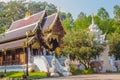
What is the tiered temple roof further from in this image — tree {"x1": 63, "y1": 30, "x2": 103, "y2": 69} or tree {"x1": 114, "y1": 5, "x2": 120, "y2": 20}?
tree {"x1": 114, "y1": 5, "x2": 120, "y2": 20}

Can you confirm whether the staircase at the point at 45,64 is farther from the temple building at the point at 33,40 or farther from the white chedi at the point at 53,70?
the temple building at the point at 33,40

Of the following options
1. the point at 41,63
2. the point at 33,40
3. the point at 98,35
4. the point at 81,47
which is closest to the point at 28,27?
the point at 33,40

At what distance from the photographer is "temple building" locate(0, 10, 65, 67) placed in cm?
3407

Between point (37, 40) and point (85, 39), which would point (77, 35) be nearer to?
point (85, 39)

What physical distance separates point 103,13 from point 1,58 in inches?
1093

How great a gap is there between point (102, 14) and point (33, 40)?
30216 mm

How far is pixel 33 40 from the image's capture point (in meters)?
33.4

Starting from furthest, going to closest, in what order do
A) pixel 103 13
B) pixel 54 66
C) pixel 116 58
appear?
pixel 103 13, pixel 116 58, pixel 54 66

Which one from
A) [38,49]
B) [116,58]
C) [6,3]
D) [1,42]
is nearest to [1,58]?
[1,42]

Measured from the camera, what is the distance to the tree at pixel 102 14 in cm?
5993

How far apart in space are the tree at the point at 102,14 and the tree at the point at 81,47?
81.3 ft

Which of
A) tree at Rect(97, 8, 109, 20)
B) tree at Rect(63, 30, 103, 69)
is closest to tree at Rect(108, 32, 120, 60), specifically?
tree at Rect(63, 30, 103, 69)

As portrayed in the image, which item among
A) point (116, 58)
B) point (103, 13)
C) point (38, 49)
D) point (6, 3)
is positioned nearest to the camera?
point (38, 49)

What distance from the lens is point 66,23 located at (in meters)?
63.1
